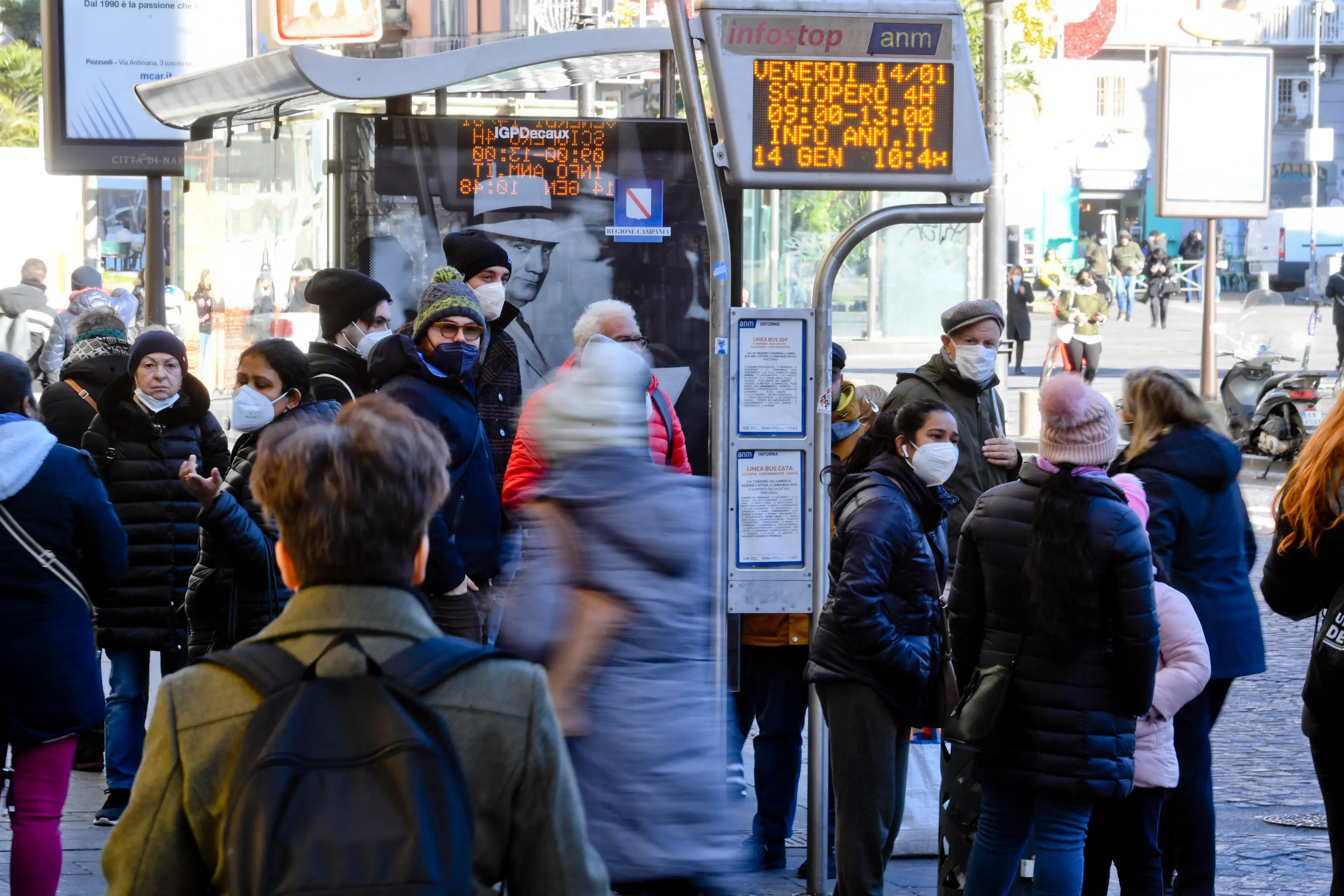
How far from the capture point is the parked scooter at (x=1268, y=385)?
57.0 feet

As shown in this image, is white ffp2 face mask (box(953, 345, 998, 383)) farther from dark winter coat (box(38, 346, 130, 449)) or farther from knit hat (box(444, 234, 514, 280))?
dark winter coat (box(38, 346, 130, 449))

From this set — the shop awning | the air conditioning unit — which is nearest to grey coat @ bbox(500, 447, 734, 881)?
the shop awning

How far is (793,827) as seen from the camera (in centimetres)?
664

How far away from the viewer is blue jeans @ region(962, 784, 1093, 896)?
468cm

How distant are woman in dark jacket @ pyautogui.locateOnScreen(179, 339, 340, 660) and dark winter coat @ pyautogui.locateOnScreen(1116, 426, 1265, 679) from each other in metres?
2.64

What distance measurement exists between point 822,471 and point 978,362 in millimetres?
1233

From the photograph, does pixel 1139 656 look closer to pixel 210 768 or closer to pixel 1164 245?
pixel 210 768

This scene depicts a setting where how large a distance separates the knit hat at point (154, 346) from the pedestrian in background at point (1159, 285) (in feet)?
115

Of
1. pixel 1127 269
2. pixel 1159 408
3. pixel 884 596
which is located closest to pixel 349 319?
pixel 884 596

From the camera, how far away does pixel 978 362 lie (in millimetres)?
6695

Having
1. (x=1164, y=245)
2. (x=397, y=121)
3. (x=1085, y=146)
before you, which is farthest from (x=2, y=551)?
(x=1085, y=146)

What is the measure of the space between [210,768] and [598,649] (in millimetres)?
1661

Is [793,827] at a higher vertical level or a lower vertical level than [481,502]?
lower

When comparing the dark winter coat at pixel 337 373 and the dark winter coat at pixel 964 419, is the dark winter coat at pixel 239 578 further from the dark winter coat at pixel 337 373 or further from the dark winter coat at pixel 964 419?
the dark winter coat at pixel 964 419
